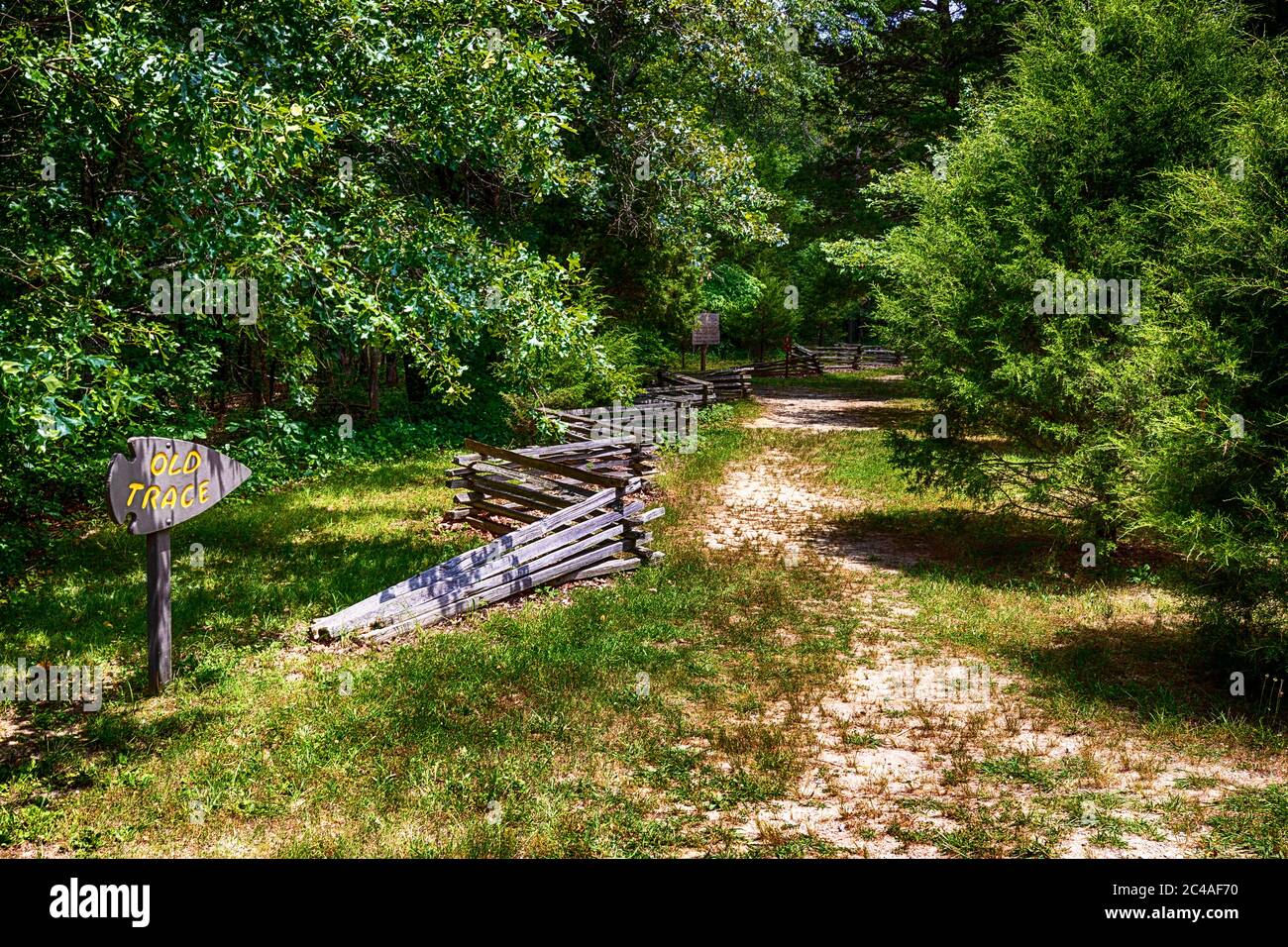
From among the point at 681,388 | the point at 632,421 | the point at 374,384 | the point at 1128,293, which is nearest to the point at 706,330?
the point at 681,388

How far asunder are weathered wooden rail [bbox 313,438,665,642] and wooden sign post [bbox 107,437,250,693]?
1542mm

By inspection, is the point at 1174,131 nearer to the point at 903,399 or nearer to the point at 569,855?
the point at 569,855

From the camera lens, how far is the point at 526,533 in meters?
10.5

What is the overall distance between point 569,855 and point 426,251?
23.4ft

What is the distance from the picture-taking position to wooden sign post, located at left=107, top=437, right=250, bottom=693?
6.71 meters

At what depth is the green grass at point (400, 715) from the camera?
5.55 metres

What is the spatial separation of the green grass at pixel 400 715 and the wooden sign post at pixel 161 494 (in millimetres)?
597

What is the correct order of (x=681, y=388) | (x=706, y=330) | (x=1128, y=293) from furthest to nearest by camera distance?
(x=706, y=330)
(x=681, y=388)
(x=1128, y=293)

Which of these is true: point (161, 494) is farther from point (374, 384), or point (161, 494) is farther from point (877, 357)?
point (877, 357)

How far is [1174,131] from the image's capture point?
1122 cm

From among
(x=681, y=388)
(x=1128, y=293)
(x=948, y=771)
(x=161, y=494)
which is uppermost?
(x=1128, y=293)

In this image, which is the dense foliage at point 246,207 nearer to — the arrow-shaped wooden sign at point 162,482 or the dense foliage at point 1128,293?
the arrow-shaped wooden sign at point 162,482

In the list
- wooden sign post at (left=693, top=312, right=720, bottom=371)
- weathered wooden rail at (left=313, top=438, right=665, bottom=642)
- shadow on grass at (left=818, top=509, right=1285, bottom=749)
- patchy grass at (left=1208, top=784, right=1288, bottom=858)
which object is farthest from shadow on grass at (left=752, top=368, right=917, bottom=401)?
patchy grass at (left=1208, top=784, right=1288, bottom=858)

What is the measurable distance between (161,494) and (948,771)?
20.0ft
